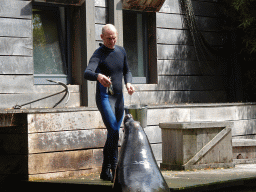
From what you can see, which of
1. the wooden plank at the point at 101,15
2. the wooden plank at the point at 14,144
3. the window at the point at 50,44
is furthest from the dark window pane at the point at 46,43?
the wooden plank at the point at 14,144

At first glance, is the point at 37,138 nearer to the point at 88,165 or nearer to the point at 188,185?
the point at 88,165

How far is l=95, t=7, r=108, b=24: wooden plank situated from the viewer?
7879 millimetres

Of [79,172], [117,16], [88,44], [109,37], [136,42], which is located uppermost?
[117,16]

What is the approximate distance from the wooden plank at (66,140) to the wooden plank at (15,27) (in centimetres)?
197

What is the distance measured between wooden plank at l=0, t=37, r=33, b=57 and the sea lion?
13.7 ft

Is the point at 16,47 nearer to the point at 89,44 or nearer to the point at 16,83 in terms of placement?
the point at 16,83

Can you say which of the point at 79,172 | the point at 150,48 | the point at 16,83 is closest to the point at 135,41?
the point at 150,48

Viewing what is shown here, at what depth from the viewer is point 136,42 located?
28.9ft

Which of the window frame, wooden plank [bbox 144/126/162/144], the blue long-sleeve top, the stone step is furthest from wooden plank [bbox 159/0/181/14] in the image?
the blue long-sleeve top

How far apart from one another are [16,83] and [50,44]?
1.09 metres

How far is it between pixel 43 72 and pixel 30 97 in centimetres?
67

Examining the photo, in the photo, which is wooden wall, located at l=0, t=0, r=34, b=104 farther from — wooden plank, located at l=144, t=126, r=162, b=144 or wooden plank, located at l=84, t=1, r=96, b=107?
wooden plank, located at l=144, t=126, r=162, b=144

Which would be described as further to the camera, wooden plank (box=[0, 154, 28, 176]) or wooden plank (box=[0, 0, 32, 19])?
wooden plank (box=[0, 0, 32, 19])

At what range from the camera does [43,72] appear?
764cm
